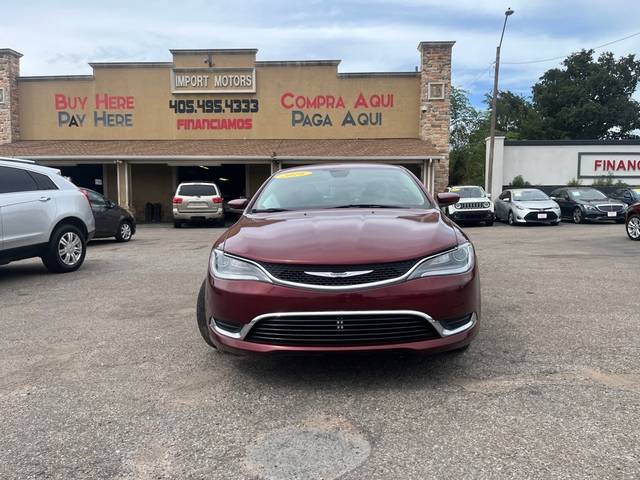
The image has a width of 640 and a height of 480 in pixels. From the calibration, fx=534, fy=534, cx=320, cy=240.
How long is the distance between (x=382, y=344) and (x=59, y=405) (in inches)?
78.5

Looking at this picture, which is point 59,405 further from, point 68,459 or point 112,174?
point 112,174

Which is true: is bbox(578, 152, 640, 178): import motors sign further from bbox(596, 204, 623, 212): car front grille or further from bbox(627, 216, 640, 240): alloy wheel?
bbox(627, 216, 640, 240): alloy wheel

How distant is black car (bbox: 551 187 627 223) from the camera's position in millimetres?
18703

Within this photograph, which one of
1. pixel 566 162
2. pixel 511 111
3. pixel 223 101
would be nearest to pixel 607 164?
pixel 566 162

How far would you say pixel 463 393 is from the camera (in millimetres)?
3285

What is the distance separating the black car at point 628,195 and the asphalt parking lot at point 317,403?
58.0 feet

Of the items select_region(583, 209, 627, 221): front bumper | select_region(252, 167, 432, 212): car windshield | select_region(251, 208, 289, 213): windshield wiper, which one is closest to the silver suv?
select_region(252, 167, 432, 212): car windshield

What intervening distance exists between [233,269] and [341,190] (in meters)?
1.61

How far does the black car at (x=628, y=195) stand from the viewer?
68.3 ft

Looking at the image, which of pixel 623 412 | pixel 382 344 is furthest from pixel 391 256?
pixel 623 412

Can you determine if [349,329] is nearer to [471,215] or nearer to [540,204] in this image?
[471,215]

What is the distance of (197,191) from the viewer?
19.0 metres

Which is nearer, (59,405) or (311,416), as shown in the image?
(311,416)

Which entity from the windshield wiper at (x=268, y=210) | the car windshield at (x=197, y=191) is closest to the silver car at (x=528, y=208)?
the car windshield at (x=197, y=191)
